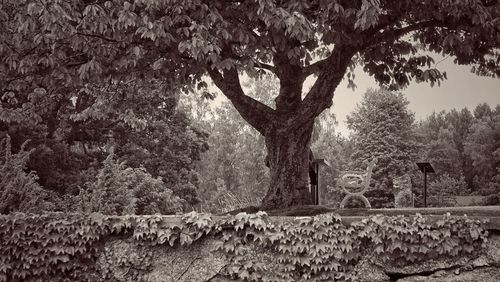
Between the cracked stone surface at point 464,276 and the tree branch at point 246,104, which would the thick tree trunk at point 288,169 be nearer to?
the tree branch at point 246,104

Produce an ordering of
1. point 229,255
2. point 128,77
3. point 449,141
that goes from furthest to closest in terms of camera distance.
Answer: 1. point 449,141
2. point 128,77
3. point 229,255

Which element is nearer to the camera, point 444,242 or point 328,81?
point 444,242

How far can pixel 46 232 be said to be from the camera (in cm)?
742

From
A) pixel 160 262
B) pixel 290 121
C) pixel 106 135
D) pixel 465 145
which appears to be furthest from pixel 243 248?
pixel 465 145

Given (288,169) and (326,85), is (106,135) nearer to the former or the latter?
(288,169)

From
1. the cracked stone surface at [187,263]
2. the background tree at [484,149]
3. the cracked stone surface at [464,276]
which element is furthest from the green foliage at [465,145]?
the cracked stone surface at [187,263]

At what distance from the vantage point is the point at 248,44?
8.45 meters

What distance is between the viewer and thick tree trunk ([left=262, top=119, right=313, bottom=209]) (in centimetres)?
1024

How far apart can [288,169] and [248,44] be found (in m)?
2.89

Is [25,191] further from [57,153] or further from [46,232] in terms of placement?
[57,153]

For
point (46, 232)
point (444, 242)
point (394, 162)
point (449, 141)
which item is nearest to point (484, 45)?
point (444, 242)

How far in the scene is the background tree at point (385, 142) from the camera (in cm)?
3203

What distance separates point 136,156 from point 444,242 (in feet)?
62.3

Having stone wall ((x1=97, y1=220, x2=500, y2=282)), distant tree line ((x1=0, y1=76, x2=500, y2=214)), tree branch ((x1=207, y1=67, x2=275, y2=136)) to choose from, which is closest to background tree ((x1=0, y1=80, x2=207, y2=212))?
distant tree line ((x1=0, y1=76, x2=500, y2=214))
